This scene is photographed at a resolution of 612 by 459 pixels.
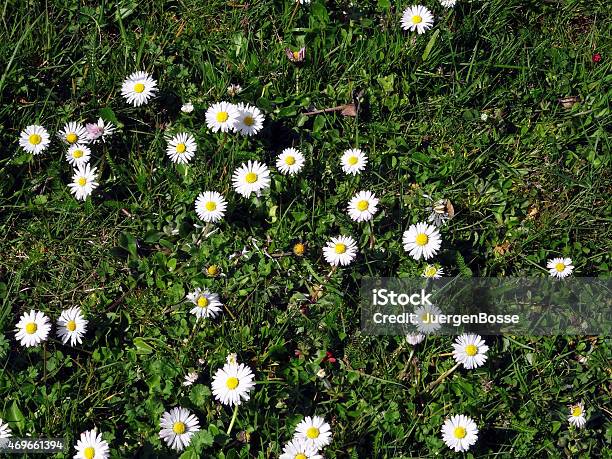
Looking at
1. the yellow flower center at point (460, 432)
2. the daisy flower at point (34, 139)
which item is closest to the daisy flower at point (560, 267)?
the yellow flower center at point (460, 432)

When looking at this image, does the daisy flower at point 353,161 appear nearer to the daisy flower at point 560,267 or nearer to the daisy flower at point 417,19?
the daisy flower at point 417,19

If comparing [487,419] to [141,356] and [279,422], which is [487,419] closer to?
[279,422]

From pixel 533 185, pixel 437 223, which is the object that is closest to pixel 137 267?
pixel 437 223

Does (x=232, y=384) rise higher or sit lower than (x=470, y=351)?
lower

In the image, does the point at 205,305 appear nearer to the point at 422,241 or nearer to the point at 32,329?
the point at 32,329

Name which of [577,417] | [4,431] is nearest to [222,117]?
[4,431]
